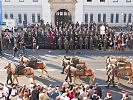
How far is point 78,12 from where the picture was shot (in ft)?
163

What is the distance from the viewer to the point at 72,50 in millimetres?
33125

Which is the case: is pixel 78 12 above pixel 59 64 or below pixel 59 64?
above

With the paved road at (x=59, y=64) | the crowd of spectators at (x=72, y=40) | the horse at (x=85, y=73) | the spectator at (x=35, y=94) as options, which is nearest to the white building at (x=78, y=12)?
the crowd of spectators at (x=72, y=40)

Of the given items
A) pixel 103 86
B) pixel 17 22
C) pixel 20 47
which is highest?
pixel 17 22

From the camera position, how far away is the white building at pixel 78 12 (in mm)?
49969

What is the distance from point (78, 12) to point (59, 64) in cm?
2360

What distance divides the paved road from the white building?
58.8 feet

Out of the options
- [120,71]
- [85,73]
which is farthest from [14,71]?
[120,71]

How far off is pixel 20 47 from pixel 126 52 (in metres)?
10.4

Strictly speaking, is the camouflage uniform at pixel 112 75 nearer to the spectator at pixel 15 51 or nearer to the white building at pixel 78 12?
the spectator at pixel 15 51

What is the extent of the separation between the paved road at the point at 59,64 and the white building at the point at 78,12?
17.9 meters

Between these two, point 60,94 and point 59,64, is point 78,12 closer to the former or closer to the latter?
point 59,64

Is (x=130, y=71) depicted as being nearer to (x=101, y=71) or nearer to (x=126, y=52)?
(x=101, y=71)

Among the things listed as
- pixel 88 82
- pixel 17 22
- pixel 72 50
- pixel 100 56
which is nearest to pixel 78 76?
pixel 88 82
